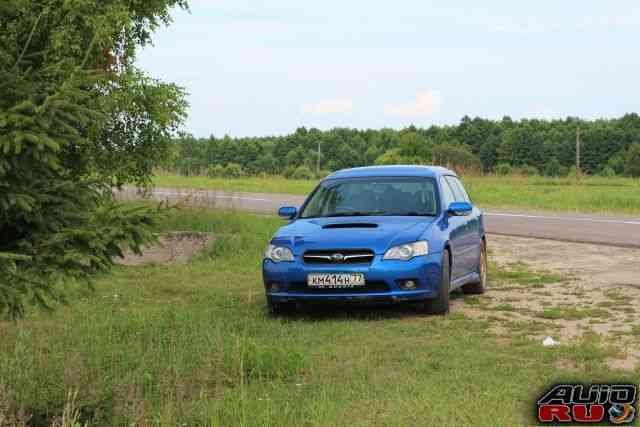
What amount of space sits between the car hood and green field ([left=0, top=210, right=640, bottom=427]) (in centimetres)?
77

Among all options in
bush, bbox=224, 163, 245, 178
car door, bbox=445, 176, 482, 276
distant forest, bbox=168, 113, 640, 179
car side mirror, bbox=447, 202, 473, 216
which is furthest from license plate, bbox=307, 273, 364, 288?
distant forest, bbox=168, 113, 640, 179

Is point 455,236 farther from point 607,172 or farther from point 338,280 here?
point 607,172

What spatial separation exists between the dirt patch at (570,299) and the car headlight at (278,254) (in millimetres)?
2018

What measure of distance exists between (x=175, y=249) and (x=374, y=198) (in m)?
5.43

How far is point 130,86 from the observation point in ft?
62.7

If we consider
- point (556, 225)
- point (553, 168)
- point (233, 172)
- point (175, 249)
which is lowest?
point (553, 168)

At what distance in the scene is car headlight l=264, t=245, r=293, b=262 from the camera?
10.2 metres

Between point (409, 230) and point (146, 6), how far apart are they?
1168 centimetres

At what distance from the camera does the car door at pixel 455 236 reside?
10812 millimetres

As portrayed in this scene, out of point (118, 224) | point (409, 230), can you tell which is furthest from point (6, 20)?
point (409, 230)

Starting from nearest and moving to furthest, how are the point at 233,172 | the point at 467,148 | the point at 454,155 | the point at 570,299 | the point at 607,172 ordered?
the point at 570,299 → the point at 233,172 → the point at 607,172 → the point at 454,155 → the point at 467,148

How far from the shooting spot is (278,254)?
10281mm
